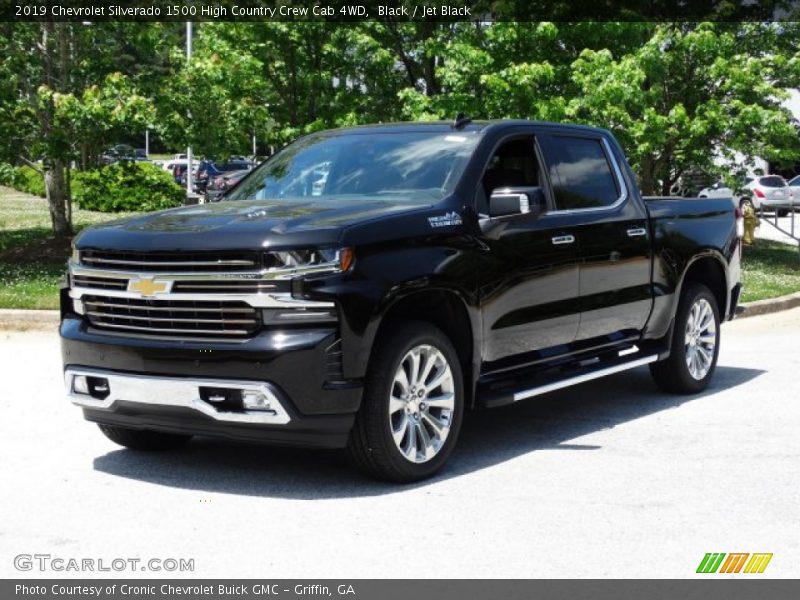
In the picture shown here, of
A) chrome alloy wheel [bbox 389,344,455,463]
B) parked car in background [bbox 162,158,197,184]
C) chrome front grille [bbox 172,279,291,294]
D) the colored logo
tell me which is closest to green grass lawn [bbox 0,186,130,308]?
chrome front grille [bbox 172,279,291,294]

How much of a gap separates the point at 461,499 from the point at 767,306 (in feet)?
35.4

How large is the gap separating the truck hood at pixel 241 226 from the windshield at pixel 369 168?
13.2 inches

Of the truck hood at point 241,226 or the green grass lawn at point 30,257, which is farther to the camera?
the green grass lawn at point 30,257

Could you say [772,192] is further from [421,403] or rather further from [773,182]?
[421,403]

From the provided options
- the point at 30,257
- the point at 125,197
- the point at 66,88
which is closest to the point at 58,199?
the point at 30,257

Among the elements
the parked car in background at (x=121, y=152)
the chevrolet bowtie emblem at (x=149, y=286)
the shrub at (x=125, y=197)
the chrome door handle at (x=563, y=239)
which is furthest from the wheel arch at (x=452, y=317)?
the shrub at (x=125, y=197)

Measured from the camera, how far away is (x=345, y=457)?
7.37m

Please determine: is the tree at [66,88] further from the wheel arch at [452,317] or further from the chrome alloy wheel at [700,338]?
the wheel arch at [452,317]

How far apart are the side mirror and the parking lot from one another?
1.45 meters

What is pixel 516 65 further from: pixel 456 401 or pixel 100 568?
pixel 100 568

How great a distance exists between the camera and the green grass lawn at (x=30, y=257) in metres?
15.2

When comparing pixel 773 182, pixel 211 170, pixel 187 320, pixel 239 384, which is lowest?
pixel 211 170

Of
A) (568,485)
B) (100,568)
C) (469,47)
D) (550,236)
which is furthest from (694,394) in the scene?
(469,47)
